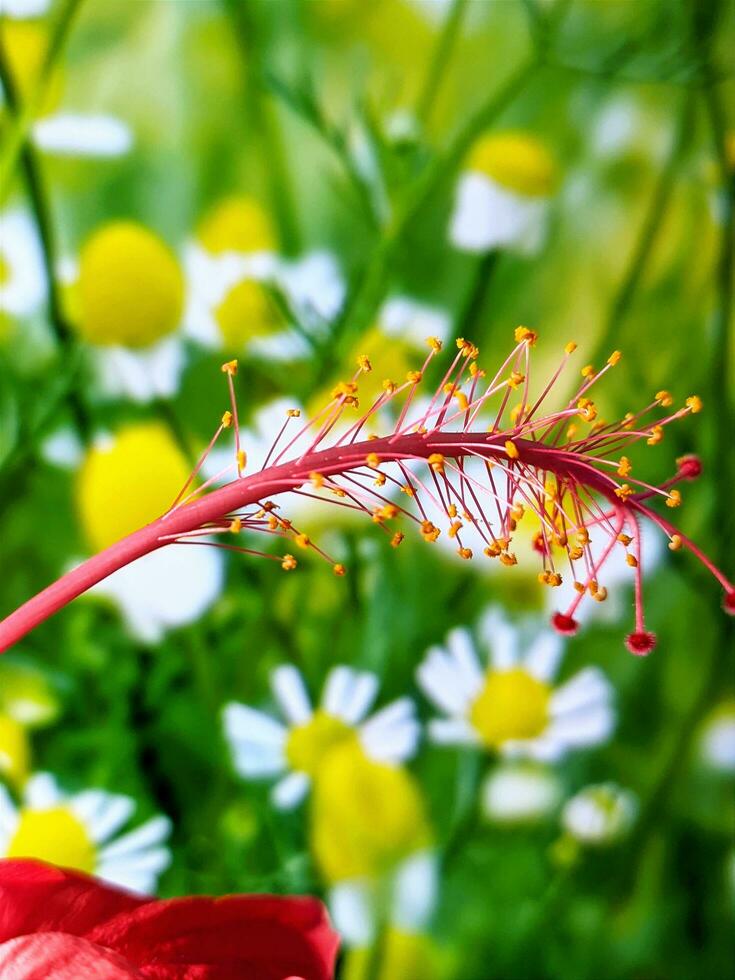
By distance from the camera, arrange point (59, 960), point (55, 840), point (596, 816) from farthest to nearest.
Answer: point (596, 816) → point (55, 840) → point (59, 960)

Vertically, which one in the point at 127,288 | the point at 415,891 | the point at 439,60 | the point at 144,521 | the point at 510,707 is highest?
the point at 439,60

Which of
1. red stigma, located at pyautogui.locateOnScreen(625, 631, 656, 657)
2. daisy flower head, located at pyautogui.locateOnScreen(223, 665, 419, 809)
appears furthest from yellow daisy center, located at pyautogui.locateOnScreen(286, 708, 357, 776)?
red stigma, located at pyautogui.locateOnScreen(625, 631, 656, 657)

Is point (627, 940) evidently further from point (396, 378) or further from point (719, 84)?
point (719, 84)

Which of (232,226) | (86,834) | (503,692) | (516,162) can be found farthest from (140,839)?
(516,162)

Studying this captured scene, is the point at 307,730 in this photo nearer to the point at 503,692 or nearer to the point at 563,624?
the point at 503,692

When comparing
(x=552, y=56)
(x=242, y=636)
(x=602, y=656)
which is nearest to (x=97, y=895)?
(x=242, y=636)

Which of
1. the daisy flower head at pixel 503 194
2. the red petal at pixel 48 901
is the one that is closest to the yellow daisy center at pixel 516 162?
the daisy flower head at pixel 503 194
